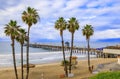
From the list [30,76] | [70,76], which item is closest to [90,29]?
[70,76]

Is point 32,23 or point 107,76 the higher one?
point 32,23

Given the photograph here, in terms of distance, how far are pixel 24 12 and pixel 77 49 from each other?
8865 centimetres

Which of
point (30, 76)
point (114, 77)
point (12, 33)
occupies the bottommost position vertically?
point (30, 76)

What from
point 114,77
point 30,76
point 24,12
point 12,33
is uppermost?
point 24,12

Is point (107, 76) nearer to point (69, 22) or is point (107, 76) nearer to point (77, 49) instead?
point (69, 22)

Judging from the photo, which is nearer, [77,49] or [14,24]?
[14,24]

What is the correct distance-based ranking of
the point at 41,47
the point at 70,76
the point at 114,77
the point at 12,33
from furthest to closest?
the point at 41,47, the point at 70,76, the point at 12,33, the point at 114,77

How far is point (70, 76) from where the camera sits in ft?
158

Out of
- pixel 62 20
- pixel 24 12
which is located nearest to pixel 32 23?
pixel 24 12

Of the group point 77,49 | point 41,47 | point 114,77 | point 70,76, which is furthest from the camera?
point 41,47

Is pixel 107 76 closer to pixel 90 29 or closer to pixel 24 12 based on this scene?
pixel 24 12

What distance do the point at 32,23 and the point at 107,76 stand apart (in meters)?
23.4

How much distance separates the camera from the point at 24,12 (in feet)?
135

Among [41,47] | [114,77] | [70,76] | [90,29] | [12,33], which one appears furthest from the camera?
[41,47]
